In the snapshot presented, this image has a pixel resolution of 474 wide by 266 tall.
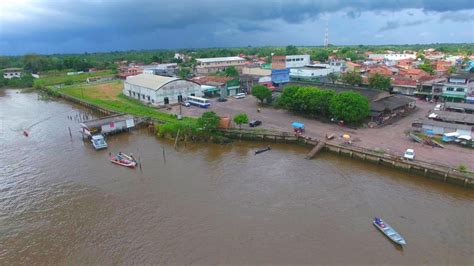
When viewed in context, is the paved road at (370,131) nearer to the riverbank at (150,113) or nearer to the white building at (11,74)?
the riverbank at (150,113)

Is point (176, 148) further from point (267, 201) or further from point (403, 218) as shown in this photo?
point (403, 218)

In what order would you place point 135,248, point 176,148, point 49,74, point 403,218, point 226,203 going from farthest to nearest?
point 49,74 → point 176,148 → point 226,203 → point 403,218 → point 135,248

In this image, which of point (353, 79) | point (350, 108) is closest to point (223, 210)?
point (350, 108)

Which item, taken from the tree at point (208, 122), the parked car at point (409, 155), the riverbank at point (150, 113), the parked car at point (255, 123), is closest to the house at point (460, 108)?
the parked car at point (409, 155)

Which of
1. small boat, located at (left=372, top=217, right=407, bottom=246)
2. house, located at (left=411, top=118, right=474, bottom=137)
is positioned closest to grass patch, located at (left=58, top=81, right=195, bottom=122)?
small boat, located at (left=372, top=217, right=407, bottom=246)

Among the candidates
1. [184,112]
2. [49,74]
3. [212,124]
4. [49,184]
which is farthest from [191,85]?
[49,74]

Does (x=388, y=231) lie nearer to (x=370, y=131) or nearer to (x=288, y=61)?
(x=370, y=131)
